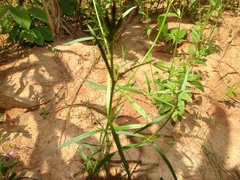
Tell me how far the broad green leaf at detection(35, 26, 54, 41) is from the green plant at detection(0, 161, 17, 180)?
48.2 inches

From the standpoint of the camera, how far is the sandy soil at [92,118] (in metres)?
1.40

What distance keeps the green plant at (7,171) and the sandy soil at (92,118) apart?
4 cm

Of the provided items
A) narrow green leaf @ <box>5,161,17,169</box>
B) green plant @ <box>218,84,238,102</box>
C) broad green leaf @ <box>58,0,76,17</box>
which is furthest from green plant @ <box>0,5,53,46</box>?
green plant @ <box>218,84,238,102</box>

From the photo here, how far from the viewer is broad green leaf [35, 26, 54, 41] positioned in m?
2.05

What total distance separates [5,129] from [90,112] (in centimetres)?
66

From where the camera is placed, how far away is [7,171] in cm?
135

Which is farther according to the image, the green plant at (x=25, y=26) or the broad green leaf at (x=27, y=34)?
the broad green leaf at (x=27, y=34)

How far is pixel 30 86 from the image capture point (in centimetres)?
177

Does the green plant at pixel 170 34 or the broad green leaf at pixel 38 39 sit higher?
the broad green leaf at pixel 38 39

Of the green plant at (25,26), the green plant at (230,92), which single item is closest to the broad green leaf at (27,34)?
the green plant at (25,26)

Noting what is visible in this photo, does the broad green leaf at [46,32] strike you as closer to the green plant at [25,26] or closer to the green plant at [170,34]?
the green plant at [25,26]

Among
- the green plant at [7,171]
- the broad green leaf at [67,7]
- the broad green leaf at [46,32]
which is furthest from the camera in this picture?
the broad green leaf at [67,7]

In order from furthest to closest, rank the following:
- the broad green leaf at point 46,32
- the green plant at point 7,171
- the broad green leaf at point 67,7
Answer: the broad green leaf at point 67,7, the broad green leaf at point 46,32, the green plant at point 7,171

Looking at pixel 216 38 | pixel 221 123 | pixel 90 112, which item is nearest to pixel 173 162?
pixel 221 123
